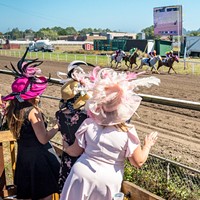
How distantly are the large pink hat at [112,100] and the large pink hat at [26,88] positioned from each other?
27.7 inches

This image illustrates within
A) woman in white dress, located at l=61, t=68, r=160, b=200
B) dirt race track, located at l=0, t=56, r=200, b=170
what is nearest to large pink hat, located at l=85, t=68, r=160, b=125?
woman in white dress, located at l=61, t=68, r=160, b=200

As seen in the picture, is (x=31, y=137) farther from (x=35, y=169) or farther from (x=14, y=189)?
(x=14, y=189)

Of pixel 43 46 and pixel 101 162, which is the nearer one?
pixel 101 162

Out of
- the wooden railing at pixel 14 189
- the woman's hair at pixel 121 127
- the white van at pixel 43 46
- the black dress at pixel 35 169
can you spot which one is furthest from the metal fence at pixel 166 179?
the white van at pixel 43 46

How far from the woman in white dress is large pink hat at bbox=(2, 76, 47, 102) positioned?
2.30 feet

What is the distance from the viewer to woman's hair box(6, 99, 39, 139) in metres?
2.81

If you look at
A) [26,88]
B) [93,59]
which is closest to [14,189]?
[26,88]

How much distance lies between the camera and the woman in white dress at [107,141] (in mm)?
2258

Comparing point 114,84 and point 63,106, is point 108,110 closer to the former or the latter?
point 114,84

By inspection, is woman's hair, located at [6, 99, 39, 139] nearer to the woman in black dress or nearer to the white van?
the woman in black dress

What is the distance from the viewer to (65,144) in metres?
2.76

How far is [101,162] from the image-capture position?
230 centimetres

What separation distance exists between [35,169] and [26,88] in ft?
2.16

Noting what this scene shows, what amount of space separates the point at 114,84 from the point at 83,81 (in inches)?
18.2
